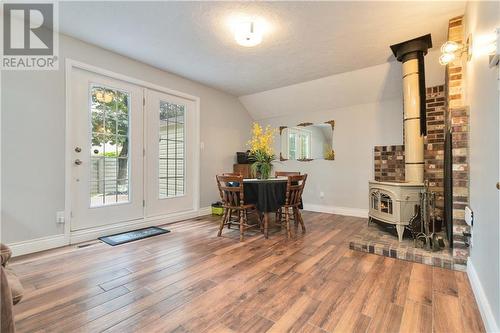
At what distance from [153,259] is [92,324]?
0.98 m

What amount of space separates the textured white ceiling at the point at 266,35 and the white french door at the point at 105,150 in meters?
0.58

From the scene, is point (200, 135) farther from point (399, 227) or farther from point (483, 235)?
point (483, 235)

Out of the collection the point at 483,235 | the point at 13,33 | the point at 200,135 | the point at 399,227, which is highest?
the point at 13,33

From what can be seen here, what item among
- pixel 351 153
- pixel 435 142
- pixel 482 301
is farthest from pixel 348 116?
pixel 482 301

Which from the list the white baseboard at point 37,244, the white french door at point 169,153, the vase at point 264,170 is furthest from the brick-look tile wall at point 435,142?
the white baseboard at point 37,244

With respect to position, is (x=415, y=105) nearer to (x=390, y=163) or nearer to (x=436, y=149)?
(x=436, y=149)

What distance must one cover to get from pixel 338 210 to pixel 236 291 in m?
3.33

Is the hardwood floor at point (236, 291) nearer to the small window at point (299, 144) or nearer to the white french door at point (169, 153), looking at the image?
the white french door at point (169, 153)

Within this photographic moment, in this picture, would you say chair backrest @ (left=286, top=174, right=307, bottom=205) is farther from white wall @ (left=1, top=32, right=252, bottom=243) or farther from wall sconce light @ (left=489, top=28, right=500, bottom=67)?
white wall @ (left=1, top=32, right=252, bottom=243)

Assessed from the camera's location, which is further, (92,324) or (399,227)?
(399,227)

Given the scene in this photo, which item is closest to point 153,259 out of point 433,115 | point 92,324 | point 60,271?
point 60,271

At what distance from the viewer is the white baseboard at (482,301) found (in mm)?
1281

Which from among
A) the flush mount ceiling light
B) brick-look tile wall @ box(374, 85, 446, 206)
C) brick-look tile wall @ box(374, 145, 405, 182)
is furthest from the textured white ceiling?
brick-look tile wall @ box(374, 145, 405, 182)

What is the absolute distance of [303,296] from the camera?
1.71 m
